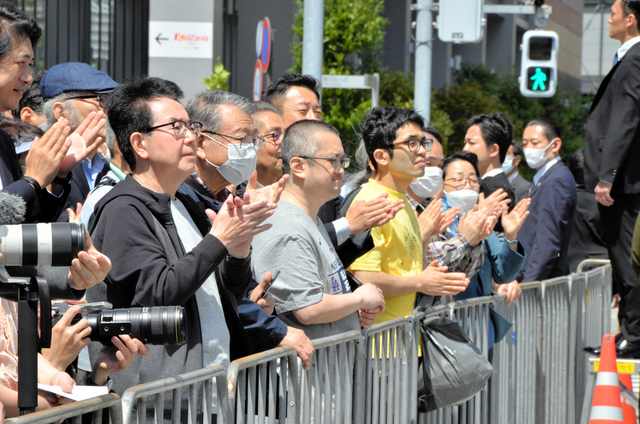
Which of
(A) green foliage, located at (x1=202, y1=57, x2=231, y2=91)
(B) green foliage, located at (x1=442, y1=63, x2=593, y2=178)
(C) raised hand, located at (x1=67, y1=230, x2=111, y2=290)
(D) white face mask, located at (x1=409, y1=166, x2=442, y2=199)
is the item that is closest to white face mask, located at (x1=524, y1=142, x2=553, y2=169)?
(D) white face mask, located at (x1=409, y1=166, x2=442, y2=199)

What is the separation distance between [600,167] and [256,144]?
2502mm

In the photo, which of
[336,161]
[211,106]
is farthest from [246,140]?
[336,161]

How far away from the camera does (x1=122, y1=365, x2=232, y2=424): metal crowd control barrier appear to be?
7.54 ft

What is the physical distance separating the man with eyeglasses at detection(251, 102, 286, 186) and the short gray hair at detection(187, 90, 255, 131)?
2.28 feet

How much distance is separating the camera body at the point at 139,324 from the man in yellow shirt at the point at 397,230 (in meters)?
1.99

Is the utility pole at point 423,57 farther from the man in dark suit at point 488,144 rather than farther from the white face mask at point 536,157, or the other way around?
the man in dark suit at point 488,144

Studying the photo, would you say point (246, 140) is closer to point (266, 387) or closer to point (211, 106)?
point (211, 106)

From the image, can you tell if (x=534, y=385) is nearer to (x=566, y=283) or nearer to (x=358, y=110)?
(x=566, y=283)

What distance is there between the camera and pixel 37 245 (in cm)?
207

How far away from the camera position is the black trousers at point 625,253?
524 cm

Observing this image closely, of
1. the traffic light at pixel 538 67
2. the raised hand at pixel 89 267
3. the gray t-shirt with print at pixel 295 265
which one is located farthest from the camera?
the traffic light at pixel 538 67

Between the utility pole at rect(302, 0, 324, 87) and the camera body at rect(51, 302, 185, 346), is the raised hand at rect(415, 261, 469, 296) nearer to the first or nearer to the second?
the camera body at rect(51, 302, 185, 346)

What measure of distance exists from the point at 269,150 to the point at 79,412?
276 cm

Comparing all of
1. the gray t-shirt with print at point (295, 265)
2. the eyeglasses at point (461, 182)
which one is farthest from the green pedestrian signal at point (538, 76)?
the gray t-shirt with print at point (295, 265)
